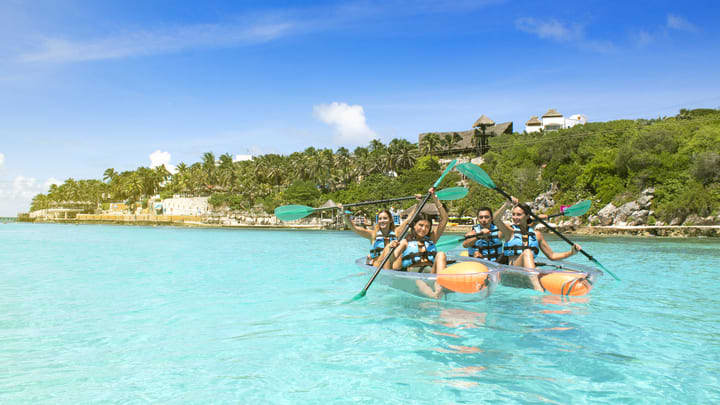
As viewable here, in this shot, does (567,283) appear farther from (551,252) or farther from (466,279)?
(466,279)

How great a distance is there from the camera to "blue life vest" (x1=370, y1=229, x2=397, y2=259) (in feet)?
28.4

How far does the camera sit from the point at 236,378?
466 centimetres

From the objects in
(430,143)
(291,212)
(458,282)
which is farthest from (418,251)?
(430,143)

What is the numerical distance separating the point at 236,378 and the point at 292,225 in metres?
56.0

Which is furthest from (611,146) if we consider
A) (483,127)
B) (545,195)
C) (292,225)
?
(292,225)

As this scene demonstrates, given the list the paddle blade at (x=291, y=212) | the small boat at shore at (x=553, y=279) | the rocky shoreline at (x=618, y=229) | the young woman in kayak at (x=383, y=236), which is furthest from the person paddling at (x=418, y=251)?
the rocky shoreline at (x=618, y=229)

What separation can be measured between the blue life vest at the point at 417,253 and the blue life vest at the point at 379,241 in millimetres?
624

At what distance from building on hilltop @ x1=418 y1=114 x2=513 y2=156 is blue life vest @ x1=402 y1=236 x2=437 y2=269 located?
59.8 metres

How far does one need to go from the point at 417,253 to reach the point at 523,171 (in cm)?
4408

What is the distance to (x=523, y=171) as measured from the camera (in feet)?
159

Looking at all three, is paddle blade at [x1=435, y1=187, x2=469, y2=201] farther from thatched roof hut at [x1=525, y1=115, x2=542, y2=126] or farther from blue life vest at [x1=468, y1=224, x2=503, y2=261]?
thatched roof hut at [x1=525, y1=115, x2=542, y2=126]

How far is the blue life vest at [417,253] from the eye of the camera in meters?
7.98

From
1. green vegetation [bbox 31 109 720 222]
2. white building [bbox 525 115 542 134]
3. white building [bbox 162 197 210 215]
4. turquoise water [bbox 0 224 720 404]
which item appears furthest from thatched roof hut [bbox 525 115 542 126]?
turquoise water [bbox 0 224 720 404]

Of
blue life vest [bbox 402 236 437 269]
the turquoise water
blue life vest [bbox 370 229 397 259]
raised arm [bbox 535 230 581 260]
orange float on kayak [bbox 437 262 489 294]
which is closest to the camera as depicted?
the turquoise water
